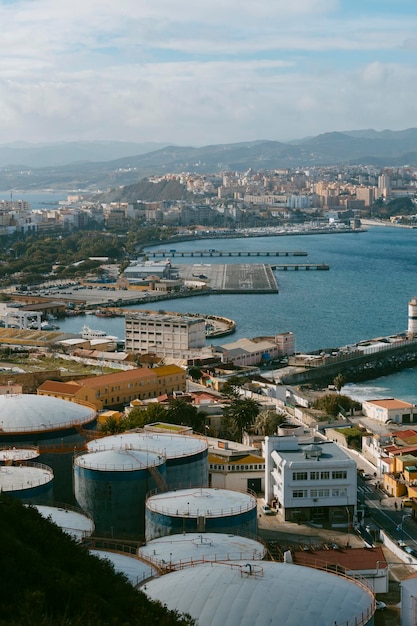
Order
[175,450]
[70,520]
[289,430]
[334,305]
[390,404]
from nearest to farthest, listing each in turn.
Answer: [70,520] < [175,450] < [289,430] < [390,404] < [334,305]

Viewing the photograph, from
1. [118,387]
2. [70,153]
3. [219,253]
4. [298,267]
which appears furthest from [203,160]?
[118,387]

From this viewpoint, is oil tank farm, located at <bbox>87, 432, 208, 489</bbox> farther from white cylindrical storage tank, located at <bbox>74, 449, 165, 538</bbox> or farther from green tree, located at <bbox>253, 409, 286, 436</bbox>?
green tree, located at <bbox>253, 409, 286, 436</bbox>

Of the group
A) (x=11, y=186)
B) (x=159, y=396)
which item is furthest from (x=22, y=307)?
(x=11, y=186)

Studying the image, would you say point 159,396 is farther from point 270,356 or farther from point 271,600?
point 271,600

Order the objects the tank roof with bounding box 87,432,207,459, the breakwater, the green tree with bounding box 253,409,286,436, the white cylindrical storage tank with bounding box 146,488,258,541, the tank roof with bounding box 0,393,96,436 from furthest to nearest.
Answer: the breakwater < the green tree with bounding box 253,409,286,436 < the tank roof with bounding box 0,393,96,436 < the tank roof with bounding box 87,432,207,459 < the white cylindrical storage tank with bounding box 146,488,258,541

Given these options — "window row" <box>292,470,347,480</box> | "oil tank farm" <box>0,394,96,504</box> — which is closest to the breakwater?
"oil tank farm" <box>0,394,96,504</box>

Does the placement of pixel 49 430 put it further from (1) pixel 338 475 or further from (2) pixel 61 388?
(2) pixel 61 388
